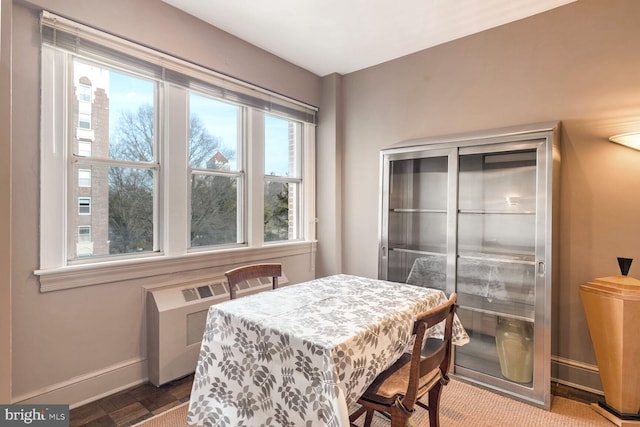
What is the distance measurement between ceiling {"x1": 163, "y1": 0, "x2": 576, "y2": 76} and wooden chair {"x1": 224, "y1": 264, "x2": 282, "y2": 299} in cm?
193

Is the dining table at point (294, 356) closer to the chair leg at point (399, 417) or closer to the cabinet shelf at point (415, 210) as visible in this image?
the chair leg at point (399, 417)

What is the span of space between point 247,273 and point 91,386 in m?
1.25

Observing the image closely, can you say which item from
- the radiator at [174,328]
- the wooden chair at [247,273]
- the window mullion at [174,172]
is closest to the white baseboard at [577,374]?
the wooden chair at [247,273]

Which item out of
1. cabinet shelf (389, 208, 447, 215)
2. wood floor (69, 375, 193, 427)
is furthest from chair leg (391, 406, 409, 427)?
cabinet shelf (389, 208, 447, 215)

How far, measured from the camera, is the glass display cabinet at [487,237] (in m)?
2.26

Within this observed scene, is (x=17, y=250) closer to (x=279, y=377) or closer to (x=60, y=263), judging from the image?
(x=60, y=263)

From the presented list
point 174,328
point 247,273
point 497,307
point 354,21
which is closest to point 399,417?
point 247,273

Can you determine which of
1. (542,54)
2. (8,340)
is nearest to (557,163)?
(542,54)

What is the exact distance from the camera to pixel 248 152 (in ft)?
10.4

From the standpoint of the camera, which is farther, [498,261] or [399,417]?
[498,261]

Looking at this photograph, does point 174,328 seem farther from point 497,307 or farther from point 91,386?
point 497,307

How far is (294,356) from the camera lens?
4.44 ft

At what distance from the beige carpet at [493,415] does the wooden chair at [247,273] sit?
0.86 meters

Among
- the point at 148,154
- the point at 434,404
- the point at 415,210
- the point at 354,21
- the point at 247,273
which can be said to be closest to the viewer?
the point at 434,404
